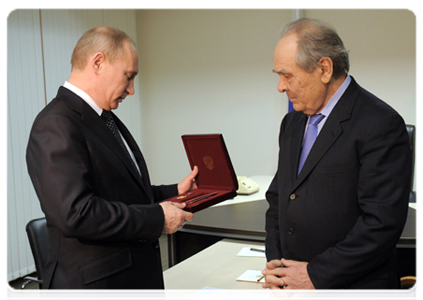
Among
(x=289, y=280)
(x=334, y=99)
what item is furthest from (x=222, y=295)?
(x=334, y=99)

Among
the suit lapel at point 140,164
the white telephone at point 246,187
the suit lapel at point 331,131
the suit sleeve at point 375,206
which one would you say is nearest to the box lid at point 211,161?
the suit lapel at point 140,164

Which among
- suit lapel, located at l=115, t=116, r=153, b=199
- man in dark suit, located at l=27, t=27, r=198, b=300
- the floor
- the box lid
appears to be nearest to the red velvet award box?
the box lid

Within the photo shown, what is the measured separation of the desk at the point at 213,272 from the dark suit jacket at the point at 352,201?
514 millimetres

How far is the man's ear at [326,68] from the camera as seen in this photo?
1.48 meters

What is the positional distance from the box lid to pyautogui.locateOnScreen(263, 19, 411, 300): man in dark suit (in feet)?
1.57

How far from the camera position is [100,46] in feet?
5.39

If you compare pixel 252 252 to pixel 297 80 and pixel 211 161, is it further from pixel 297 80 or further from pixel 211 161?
pixel 297 80

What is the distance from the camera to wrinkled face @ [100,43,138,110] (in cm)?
166

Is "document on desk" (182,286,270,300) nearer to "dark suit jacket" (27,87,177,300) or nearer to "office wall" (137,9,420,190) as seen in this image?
"dark suit jacket" (27,87,177,300)

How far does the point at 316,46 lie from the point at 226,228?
148 cm

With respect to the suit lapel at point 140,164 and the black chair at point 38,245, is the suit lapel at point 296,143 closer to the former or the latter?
the suit lapel at point 140,164
